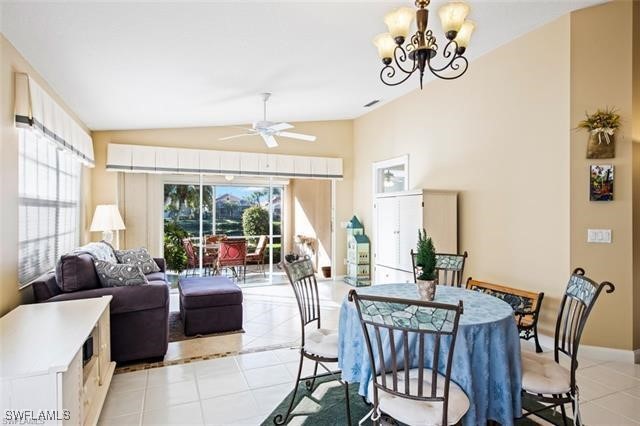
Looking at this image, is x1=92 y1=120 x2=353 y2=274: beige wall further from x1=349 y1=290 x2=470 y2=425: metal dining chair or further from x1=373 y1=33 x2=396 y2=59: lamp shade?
x1=349 y1=290 x2=470 y2=425: metal dining chair

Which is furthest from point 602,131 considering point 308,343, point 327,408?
point 327,408

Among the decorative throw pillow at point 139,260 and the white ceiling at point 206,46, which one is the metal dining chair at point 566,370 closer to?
the white ceiling at point 206,46

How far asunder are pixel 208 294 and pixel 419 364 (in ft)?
9.55

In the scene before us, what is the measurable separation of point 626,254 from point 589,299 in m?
1.78

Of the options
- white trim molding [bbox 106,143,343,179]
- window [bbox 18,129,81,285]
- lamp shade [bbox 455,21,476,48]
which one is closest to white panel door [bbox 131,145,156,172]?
white trim molding [bbox 106,143,343,179]

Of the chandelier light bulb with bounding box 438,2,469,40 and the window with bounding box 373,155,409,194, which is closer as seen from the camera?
the chandelier light bulb with bounding box 438,2,469,40

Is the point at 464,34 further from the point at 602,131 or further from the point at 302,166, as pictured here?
the point at 302,166

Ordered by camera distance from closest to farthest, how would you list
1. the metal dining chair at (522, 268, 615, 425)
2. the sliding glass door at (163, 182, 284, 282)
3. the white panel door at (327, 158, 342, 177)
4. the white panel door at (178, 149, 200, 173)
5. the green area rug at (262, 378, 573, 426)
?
the metal dining chair at (522, 268, 615, 425) → the green area rug at (262, 378, 573, 426) → the white panel door at (178, 149, 200, 173) → the sliding glass door at (163, 182, 284, 282) → the white panel door at (327, 158, 342, 177)

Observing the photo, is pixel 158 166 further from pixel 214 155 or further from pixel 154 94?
pixel 154 94

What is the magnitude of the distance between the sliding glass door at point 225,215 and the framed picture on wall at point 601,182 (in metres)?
5.01

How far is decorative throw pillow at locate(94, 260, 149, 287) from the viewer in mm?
3176

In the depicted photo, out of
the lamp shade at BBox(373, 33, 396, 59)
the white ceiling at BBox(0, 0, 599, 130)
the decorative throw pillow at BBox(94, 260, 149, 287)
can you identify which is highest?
the white ceiling at BBox(0, 0, 599, 130)

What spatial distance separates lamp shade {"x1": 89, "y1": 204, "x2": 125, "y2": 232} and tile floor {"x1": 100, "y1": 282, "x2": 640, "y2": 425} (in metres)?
2.53

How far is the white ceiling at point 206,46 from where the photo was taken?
2.47 m
